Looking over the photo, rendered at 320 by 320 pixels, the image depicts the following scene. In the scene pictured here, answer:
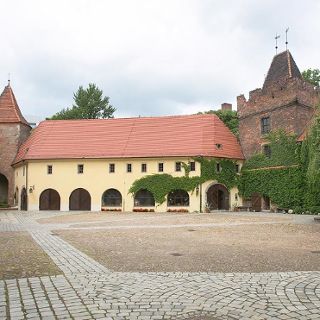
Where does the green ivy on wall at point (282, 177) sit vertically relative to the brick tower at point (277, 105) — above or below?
below

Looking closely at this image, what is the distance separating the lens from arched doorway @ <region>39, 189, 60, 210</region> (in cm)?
3975

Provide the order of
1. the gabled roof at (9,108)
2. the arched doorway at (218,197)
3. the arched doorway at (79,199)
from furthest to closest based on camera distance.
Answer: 1. the arched doorway at (79,199)
2. the gabled roof at (9,108)
3. the arched doorway at (218,197)

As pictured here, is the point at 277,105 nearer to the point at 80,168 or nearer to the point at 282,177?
the point at 282,177

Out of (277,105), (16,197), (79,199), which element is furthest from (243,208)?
(16,197)

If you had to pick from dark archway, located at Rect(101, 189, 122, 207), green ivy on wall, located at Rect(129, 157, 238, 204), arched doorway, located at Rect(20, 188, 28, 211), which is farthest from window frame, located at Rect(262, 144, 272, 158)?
arched doorway, located at Rect(20, 188, 28, 211)

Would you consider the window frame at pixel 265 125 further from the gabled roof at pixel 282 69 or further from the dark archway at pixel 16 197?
the dark archway at pixel 16 197

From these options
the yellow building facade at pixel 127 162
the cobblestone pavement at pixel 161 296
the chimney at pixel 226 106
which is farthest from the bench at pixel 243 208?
the cobblestone pavement at pixel 161 296

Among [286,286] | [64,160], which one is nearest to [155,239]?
[286,286]

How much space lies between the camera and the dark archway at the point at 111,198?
35.7 metres

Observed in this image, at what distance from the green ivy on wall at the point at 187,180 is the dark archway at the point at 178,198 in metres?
0.61

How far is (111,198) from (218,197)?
10.8 metres

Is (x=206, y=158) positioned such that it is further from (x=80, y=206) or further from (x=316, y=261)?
(x=316, y=261)

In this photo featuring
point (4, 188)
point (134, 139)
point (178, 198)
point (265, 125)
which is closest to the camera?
point (178, 198)

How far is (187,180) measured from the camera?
3394 centimetres
